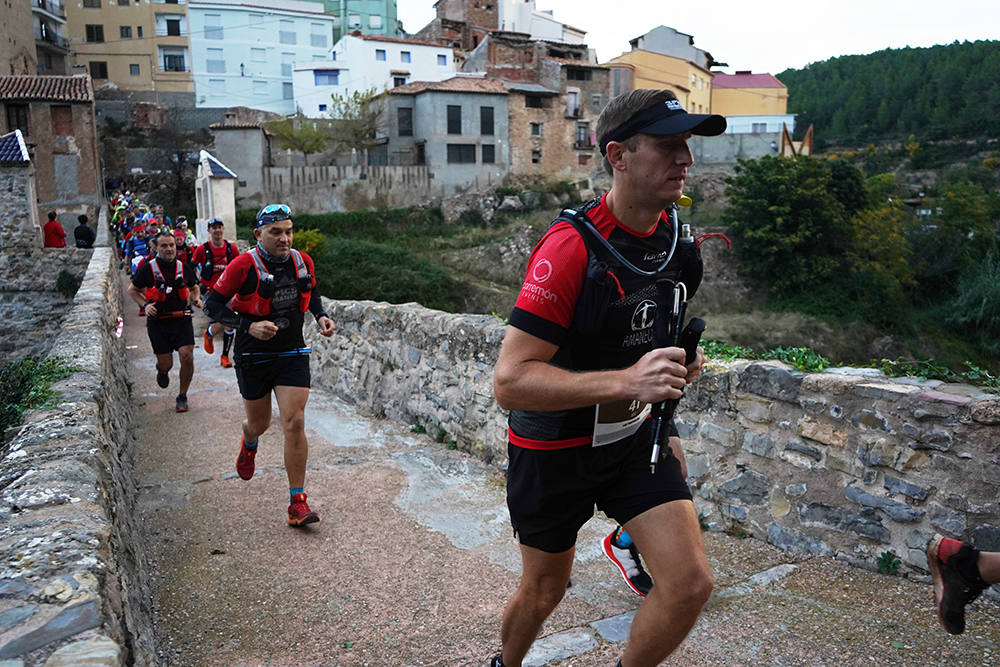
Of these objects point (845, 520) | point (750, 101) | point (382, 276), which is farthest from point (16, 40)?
point (750, 101)

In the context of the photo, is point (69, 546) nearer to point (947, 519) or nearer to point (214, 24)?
point (947, 519)

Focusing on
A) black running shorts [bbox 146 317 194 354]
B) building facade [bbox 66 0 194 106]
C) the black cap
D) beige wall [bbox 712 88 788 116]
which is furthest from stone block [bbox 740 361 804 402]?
beige wall [bbox 712 88 788 116]

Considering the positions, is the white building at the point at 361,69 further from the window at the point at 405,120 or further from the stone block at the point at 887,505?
the stone block at the point at 887,505

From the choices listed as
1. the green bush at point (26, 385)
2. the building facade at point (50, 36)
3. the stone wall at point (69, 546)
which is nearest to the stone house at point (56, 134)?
the building facade at point (50, 36)

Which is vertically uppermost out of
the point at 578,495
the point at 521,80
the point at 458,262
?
the point at 521,80

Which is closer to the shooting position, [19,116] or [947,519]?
[947,519]

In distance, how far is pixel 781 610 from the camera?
140 inches

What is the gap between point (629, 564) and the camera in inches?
130

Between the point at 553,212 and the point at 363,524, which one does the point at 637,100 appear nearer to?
the point at 363,524

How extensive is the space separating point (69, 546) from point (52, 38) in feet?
203

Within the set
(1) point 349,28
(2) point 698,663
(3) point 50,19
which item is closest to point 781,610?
(2) point 698,663

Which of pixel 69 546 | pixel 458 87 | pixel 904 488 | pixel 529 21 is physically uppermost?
pixel 529 21

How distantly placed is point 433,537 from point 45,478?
7.52ft

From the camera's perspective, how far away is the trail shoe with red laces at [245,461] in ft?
17.1
